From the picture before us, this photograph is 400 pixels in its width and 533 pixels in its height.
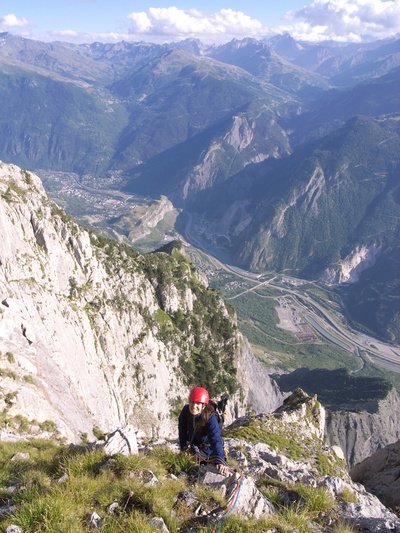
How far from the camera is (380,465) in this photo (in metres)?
34.8

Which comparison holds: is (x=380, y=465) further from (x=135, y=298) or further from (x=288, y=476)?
(x=135, y=298)

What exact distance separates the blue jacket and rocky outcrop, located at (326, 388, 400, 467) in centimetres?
10415

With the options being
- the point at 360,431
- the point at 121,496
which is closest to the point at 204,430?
the point at 121,496

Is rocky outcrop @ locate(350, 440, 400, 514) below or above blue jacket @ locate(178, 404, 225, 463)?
below

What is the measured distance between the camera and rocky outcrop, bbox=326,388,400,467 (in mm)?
109812

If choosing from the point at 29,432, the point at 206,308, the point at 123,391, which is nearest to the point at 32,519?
the point at 29,432

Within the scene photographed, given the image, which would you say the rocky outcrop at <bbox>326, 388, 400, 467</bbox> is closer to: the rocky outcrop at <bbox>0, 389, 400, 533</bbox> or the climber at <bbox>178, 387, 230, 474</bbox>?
the rocky outcrop at <bbox>0, 389, 400, 533</bbox>

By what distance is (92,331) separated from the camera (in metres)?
70.2

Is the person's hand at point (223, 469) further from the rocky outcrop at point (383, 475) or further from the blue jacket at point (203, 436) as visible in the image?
the rocky outcrop at point (383, 475)

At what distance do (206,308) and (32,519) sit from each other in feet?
371

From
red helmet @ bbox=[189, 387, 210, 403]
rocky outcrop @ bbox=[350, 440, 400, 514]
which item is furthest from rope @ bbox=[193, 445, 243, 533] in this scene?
rocky outcrop @ bbox=[350, 440, 400, 514]

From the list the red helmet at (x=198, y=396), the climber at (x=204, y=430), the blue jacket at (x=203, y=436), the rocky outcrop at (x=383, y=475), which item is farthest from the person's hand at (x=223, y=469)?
the rocky outcrop at (x=383, y=475)

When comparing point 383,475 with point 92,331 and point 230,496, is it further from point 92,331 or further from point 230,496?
point 92,331

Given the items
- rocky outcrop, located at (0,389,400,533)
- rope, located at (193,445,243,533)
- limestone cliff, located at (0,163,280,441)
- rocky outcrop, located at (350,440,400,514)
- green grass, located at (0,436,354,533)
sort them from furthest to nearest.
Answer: limestone cliff, located at (0,163,280,441) < rocky outcrop, located at (350,440,400,514) < rocky outcrop, located at (0,389,400,533) < rope, located at (193,445,243,533) < green grass, located at (0,436,354,533)
